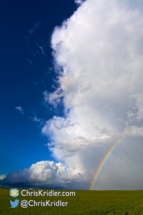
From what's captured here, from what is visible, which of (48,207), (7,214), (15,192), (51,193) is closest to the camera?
(7,214)

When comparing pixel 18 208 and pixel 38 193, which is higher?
pixel 38 193

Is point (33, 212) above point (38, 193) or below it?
below

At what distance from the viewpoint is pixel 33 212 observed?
4903 centimetres

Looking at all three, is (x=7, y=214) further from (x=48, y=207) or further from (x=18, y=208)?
(x=48, y=207)

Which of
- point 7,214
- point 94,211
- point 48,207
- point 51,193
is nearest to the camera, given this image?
point 7,214

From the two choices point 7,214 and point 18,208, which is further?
point 18,208

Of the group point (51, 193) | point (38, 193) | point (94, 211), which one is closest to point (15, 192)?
point (38, 193)

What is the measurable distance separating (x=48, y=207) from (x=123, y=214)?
1898 cm

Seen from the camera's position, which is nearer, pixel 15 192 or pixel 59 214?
pixel 59 214

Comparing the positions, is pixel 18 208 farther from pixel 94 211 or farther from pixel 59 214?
pixel 94 211

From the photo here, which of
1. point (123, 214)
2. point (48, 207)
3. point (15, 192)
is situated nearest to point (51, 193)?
point (15, 192)

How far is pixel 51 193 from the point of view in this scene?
8225cm

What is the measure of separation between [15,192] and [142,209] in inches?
1768

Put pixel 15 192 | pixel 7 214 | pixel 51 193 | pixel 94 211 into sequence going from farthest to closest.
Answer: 1. pixel 51 193
2. pixel 15 192
3. pixel 94 211
4. pixel 7 214
